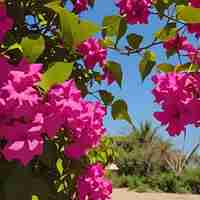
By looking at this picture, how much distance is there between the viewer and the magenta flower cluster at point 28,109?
0.88 metres

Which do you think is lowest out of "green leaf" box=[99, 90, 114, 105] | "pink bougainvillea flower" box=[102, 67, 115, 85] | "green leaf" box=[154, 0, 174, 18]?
"green leaf" box=[99, 90, 114, 105]

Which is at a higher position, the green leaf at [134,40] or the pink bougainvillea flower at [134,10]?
the pink bougainvillea flower at [134,10]

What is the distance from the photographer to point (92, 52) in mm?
1794

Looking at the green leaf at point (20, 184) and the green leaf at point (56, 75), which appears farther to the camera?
the green leaf at point (20, 184)

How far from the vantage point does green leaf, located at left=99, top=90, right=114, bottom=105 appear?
6.06ft

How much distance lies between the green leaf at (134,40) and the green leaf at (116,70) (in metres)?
0.07

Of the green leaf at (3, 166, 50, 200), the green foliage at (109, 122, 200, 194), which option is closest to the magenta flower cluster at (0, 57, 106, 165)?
the green leaf at (3, 166, 50, 200)

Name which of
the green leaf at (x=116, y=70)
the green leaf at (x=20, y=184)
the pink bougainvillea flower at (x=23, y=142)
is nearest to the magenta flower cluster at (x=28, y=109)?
the pink bougainvillea flower at (x=23, y=142)

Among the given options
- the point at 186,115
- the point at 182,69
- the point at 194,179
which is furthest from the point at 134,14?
the point at 194,179

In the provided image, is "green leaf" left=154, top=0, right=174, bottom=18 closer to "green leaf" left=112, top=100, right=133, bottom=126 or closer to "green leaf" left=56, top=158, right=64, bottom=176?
"green leaf" left=112, top=100, right=133, bottom=126

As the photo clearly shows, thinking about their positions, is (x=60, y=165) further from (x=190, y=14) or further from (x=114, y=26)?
(x=190, y=14)

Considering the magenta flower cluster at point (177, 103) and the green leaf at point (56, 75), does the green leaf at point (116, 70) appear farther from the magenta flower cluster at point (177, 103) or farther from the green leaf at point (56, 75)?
the green leaf at point (56, 75)

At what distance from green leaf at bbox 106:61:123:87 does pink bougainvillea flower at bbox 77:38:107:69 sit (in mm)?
57

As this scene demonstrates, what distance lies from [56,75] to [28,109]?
13 cm
